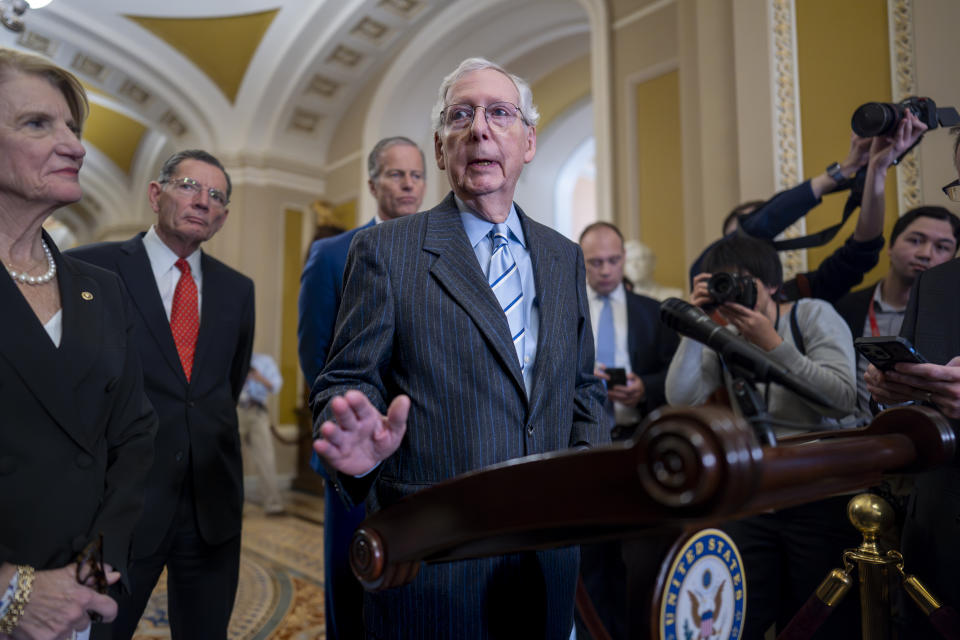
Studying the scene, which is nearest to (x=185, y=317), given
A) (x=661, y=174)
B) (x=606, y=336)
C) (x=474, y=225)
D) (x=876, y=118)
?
(x=474, y=225)

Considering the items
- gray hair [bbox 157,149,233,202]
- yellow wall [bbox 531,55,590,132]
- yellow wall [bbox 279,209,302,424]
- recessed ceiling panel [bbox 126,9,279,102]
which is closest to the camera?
gray hair [bbox 157,149,233,202]

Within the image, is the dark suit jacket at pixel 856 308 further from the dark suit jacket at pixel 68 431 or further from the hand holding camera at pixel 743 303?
the dark suit jacket at pixel 68 431

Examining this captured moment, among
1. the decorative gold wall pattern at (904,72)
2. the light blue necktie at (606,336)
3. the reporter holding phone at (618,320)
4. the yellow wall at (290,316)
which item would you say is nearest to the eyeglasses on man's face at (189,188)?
the reporter holding phone at (618,320)

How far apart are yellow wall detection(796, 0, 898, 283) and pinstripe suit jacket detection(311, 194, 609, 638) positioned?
2.30 meters

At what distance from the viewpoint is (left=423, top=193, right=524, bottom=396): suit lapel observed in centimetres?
110

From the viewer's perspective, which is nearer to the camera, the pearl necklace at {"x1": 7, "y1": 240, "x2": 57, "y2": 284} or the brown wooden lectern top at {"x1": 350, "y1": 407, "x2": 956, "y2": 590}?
the brown wooden lectern top at {"x1": 350, "y1": 407, "x2": 956, "y2": 590}

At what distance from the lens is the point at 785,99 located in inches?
123

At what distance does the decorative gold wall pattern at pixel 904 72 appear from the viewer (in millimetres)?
2725

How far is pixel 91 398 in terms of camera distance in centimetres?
123

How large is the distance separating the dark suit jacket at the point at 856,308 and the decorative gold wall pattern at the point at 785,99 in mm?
900

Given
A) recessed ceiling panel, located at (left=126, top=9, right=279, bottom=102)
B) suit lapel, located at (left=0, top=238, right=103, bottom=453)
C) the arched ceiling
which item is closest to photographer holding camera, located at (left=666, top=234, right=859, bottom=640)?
suit lapel, located at (left=0, top=238, right=103, bottom=453)

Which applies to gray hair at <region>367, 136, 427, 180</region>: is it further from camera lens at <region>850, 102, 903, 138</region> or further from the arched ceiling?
the arched ceiling

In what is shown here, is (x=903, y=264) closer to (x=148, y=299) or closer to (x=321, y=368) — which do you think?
(x=321, y=368)

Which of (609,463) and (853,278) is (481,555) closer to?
(609,463)
